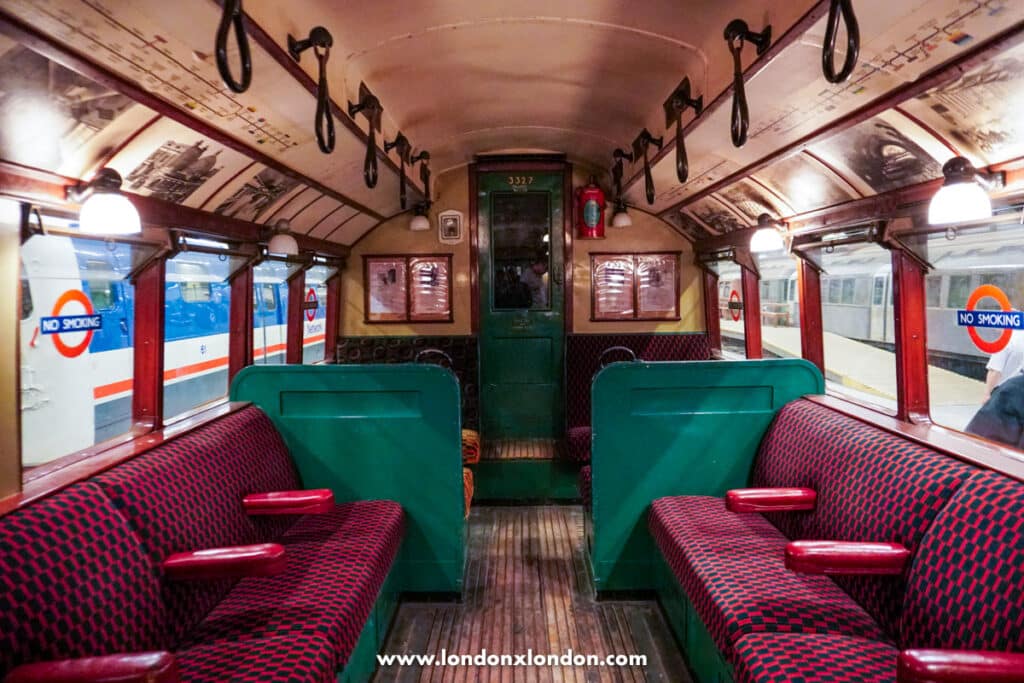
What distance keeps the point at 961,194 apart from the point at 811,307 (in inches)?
84.0

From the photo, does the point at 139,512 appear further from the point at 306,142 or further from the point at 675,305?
the point at 675,305

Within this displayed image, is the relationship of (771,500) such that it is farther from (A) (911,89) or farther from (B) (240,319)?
(B) (240,319)

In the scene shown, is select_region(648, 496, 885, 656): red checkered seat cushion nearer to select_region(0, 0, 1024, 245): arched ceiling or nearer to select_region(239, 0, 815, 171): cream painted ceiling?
select_region(0, 0, 1024, 245): arched ceiling

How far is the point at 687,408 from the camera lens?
3.62 m

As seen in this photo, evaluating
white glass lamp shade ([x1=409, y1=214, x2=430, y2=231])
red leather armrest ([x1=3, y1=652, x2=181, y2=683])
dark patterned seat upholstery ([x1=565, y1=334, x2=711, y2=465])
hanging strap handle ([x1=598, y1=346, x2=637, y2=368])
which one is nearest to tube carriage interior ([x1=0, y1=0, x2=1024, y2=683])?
red leather armrest ([x1=3, y1=652, x2=181, y2=683])

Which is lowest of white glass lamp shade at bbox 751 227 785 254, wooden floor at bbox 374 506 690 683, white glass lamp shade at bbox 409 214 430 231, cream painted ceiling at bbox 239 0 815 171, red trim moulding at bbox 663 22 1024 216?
wooden floor at bbox 374 506 690 683

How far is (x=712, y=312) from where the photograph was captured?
6.25 m

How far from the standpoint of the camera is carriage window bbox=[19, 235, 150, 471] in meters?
3.67

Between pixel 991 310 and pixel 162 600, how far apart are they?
385 cm

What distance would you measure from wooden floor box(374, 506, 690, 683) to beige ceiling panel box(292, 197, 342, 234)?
303cm

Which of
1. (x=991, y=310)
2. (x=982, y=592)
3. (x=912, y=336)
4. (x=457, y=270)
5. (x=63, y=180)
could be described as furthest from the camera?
(x=457, y=270)

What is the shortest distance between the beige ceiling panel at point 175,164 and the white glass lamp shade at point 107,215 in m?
0.31

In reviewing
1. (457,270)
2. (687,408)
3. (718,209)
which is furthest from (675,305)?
(687,408)

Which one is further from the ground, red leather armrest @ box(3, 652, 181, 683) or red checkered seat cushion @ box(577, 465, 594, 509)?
red leather armrest @ box(3, 652, 181, 683)
